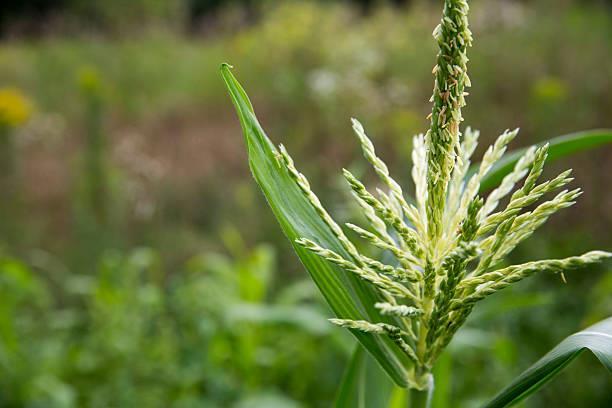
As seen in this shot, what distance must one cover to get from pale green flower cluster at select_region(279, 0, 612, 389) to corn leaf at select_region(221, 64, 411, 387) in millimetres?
33

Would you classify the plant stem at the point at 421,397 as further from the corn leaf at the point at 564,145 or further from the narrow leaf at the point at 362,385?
the corn leaf at the point at 564,145

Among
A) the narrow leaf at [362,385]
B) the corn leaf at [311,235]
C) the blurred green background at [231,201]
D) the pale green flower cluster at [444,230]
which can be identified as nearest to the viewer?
the pale green flower cluster at [444,230]

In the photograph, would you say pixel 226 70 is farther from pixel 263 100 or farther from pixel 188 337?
pixel 263 100

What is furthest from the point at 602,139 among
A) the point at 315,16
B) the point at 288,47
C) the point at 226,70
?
the point at 315,16

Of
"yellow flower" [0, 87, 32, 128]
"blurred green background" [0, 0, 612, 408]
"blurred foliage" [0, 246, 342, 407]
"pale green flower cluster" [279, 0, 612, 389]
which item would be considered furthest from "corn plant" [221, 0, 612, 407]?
"yellow flower" [0, 87, 32, 128]

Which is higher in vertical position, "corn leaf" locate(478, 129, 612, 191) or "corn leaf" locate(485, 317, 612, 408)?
"corn leaf" locate(478, 129, 612, 191)

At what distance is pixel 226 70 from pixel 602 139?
0.49 m

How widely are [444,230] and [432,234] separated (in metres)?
0.01

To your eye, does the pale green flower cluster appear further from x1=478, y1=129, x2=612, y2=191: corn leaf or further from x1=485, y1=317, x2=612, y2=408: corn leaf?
x1=478, y1=129, x2=612, y2=191: corn leaf

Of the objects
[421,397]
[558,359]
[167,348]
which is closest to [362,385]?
[421,397]

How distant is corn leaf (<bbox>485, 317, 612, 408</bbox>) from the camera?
631mm

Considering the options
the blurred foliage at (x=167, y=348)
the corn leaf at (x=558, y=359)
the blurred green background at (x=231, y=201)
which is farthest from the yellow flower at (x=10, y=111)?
the corn leaf at (x=558, y=359)

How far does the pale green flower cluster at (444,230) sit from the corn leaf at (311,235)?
0.11 ft

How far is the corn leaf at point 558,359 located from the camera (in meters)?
0.63
